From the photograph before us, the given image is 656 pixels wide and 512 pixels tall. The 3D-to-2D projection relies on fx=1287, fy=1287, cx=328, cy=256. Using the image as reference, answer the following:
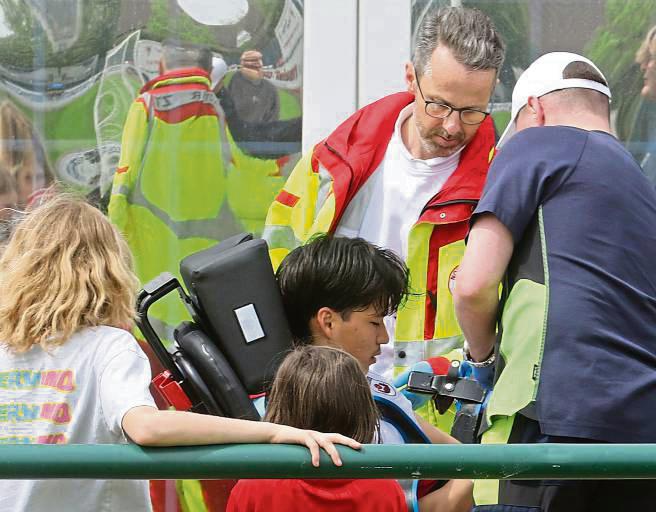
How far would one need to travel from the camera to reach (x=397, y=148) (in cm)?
353

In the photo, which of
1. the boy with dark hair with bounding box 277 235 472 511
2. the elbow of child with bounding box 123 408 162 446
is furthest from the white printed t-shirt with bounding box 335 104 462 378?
the elbow of child with bounding box 123 408 162 446

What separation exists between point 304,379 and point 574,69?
2.90ft

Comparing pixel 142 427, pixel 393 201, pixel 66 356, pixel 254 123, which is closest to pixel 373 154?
pixel 393 201

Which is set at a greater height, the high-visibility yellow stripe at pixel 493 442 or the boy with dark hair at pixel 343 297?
the boy with dark hair at pixel 343 297

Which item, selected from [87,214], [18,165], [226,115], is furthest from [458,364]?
[18,165]

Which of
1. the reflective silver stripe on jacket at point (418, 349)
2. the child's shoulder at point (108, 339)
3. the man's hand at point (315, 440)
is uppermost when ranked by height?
the man's hand at point (315, 440)

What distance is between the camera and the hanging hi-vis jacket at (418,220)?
3.38 metres

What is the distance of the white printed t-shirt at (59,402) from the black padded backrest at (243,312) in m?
0.28

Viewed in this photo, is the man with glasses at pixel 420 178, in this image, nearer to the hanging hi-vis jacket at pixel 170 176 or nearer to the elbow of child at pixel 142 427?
the hanging hi-vis jacket at pixel 170 176

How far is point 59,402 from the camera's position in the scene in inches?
99.4

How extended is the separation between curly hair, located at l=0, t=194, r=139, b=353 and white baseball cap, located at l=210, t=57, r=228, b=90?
143cm

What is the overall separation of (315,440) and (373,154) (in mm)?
1539

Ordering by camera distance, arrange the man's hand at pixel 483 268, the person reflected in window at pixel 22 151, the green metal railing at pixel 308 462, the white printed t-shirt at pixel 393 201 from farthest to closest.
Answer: the person reflected in window at pixel 22 151 < the white printed t-shirt at pixel 393 201 < the man's hand at pixel 483 268 < the green metal railing at pixel 308 462

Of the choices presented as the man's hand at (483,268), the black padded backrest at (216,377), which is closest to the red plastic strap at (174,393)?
the black padded backrest at (216,377)
